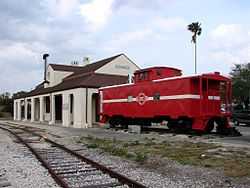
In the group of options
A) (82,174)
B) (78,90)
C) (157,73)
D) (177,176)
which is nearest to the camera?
(177,176)

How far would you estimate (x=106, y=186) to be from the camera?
816cm

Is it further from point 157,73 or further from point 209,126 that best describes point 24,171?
point 157,73

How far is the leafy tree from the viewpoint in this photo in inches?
2375

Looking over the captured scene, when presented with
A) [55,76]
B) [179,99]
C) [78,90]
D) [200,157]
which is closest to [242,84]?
[55,76]

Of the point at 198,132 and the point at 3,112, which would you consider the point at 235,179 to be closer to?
the point at 198,132

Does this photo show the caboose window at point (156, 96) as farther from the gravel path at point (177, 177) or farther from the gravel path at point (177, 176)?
the gravel path at point (177, 177)

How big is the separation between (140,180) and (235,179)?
2128 millimetres

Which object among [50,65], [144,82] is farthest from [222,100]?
[50,65]

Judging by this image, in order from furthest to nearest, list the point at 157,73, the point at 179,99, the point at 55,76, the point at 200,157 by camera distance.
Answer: the point at 55,76
the point at 157,73
the point at 179,99
the point at 200,157

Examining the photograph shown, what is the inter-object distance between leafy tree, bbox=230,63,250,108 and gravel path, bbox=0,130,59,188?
1925 inches

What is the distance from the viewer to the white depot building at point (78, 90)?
37.4 metres

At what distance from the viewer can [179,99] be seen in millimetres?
22641

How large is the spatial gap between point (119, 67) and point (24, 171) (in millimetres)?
36728

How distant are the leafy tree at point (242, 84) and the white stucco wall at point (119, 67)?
20215 mm
